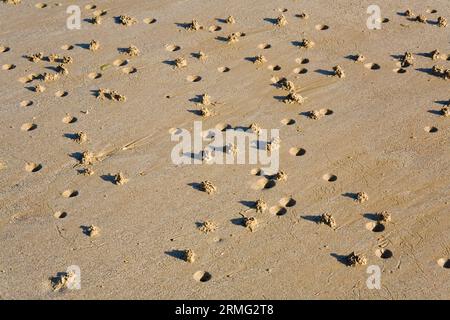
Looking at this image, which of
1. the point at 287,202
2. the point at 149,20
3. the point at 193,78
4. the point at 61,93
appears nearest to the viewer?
the point at 287,202

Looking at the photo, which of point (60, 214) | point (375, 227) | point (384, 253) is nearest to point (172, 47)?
point (60, 214)

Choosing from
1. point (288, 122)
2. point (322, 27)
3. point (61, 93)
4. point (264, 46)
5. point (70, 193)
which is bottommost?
point (70, 193)

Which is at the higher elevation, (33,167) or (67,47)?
(67,47)

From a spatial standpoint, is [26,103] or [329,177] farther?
[26,103]

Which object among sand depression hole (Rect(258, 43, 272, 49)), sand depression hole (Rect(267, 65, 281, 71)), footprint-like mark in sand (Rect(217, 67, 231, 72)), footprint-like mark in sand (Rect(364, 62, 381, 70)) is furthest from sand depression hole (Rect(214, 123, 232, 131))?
footprint-like mark in sand (Rect(364, 62, 381, 70))

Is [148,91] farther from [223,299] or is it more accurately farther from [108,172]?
[223,299]

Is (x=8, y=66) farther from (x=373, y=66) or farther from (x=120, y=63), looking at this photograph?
(x=373, y=66)

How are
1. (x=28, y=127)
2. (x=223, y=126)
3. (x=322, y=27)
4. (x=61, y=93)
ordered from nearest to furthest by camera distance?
(x=223, y=126), (x=28, y=127), (x=61, y=93), (x=322, y=27)

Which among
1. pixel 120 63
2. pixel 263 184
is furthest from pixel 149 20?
pixel 263 184
